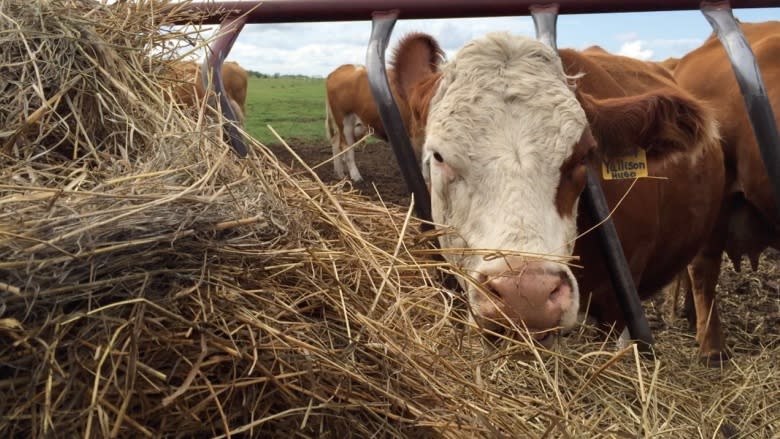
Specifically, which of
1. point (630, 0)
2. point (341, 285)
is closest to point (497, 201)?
point (341, 285)

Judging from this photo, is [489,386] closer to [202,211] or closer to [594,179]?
[202,211]

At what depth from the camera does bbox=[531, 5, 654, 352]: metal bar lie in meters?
2.89

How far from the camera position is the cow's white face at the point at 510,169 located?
2.22 metres

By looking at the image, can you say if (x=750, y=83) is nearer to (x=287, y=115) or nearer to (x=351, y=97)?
(x=351, y=97)

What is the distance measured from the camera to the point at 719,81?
4617mm

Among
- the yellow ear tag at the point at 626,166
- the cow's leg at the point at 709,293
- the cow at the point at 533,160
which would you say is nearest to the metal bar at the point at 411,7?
the cow at the point at 533,160

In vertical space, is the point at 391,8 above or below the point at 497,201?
above

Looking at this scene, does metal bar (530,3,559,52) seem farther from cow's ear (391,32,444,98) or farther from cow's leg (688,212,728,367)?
cow's leg (688,212,728,367)

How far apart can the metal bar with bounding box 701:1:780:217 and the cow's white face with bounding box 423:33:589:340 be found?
668mm

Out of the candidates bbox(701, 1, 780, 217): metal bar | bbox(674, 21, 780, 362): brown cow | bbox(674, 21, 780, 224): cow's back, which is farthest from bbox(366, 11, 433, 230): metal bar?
bbox(674, 21, 780, 224): cow's back

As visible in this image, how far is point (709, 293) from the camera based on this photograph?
5113 mm

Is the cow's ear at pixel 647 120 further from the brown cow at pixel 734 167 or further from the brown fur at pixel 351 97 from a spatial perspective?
the brown fur at pixel 351 97

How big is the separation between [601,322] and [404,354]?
210cm

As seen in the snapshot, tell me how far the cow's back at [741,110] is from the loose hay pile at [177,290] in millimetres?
2730
